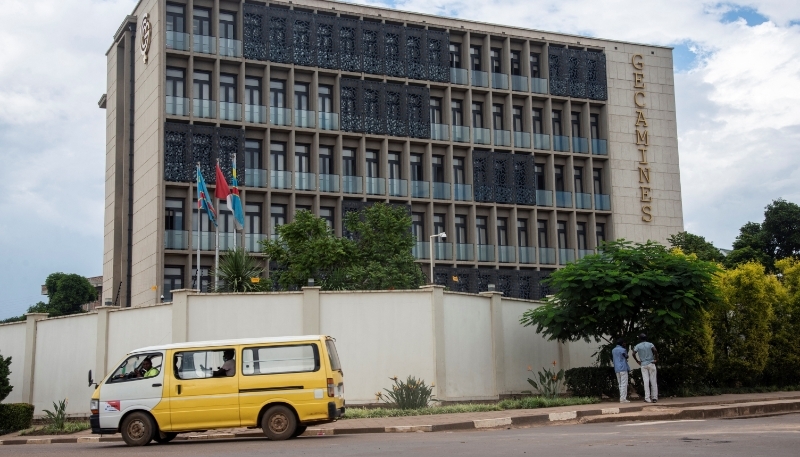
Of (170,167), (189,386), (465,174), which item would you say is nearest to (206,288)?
(170,167)

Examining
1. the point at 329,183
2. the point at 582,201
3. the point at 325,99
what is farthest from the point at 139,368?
the point at 582,201

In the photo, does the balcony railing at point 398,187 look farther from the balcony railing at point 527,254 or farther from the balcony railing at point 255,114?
the balcony railing at point 527,254

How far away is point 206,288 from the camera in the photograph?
47062 millimetres

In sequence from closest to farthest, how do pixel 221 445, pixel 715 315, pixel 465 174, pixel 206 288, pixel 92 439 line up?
pixel 221 445 < pixel 92 439 < pixel 715 315 < pixel 206 288 < pixel 465 174

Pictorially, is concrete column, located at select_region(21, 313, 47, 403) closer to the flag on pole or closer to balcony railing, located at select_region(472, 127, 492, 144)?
the flag on pole

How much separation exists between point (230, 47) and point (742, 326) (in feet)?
96.0

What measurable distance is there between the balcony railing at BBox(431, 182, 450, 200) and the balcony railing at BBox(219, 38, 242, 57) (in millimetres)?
12929

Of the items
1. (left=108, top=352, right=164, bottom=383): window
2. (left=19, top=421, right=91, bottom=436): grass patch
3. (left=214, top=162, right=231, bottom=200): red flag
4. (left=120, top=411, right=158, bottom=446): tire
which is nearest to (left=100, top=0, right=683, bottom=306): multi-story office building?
(left=214, top=162, right=231, bottom=200): red flag

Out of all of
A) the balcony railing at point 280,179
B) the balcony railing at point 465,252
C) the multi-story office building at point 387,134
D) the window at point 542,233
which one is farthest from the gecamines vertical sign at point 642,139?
the balcony railing at point 280,179

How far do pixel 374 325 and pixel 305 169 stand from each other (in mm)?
25120

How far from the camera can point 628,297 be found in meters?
28.0

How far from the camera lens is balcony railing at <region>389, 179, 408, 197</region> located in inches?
2062

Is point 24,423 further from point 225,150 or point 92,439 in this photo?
point 225,150

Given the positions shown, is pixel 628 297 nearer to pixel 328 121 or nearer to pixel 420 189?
pixel 420 189
